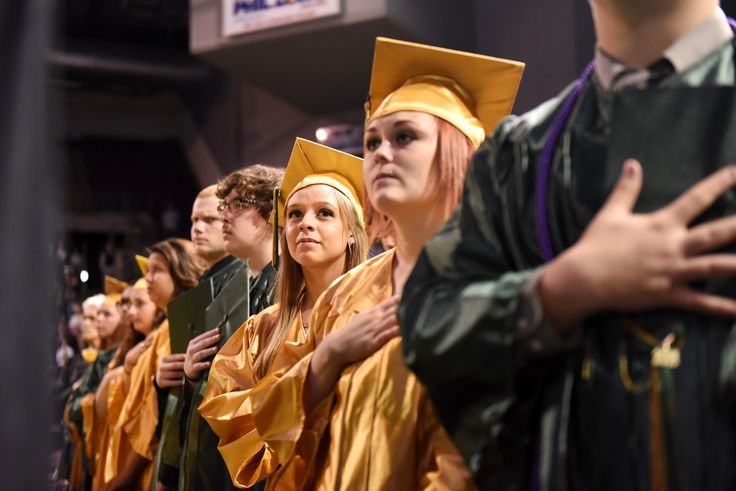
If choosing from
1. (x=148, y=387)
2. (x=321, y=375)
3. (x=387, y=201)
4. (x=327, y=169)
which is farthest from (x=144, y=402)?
(x=387, y=201)

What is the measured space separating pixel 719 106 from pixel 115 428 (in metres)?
4.31

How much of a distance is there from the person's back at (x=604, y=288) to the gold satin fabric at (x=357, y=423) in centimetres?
47

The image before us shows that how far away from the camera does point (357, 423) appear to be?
2102 mm

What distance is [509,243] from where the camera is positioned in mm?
1544

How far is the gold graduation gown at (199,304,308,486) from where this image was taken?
2646 millimetres

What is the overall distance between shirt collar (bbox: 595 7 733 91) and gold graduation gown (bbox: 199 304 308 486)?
123cm

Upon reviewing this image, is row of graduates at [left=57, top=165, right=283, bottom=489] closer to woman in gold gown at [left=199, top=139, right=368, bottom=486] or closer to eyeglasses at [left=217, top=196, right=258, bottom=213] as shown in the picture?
eyeglasses at [left=217, top=196, right=258, bottom=213]

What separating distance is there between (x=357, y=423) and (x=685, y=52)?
42.9 inches

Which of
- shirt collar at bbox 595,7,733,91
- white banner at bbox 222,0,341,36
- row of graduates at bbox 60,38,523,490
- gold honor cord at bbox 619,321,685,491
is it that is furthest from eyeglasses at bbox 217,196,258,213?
white banner at bbox 222,0,341,36

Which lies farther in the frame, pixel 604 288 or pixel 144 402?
pixel 144 402

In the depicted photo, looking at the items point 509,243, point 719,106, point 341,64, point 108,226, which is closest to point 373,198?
point 509,243

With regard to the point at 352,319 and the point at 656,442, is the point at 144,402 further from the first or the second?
the point at 656,442

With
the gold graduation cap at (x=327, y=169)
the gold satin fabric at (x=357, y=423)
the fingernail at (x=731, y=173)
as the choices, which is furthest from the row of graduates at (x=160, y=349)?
the fingernail at (x=731, y=173)

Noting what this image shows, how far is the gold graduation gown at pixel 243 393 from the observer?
2.65 metres
